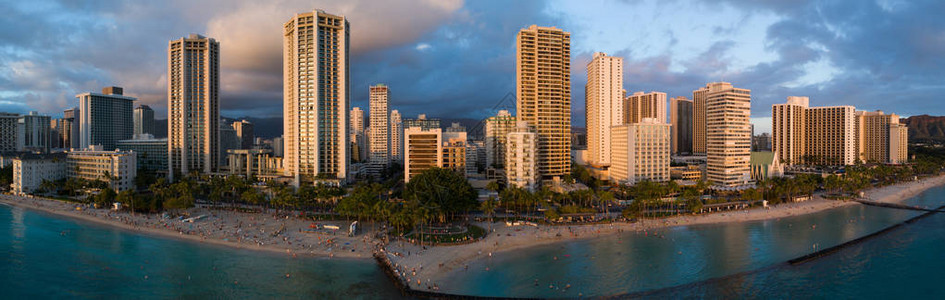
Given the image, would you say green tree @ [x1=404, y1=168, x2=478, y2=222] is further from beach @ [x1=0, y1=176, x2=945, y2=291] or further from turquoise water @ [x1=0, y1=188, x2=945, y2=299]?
turquoise water @ [x1=0, y1=188, x2=945, y2=299]

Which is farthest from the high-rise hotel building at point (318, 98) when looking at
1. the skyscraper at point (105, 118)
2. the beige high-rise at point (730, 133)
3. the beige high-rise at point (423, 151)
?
the skyscraper at point (105, 118)

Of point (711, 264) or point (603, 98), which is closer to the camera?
point (711, 264)

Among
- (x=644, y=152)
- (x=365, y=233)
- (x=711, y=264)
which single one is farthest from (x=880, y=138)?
(x=365, y=233)

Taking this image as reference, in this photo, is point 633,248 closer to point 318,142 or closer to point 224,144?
point 318,142

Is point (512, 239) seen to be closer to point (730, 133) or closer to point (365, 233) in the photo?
point (365, 233)

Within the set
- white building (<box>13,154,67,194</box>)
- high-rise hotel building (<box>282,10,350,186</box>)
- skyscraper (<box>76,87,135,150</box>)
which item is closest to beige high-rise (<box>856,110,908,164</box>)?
high-rise hotel building (<box>282,10,350,186</box>)
